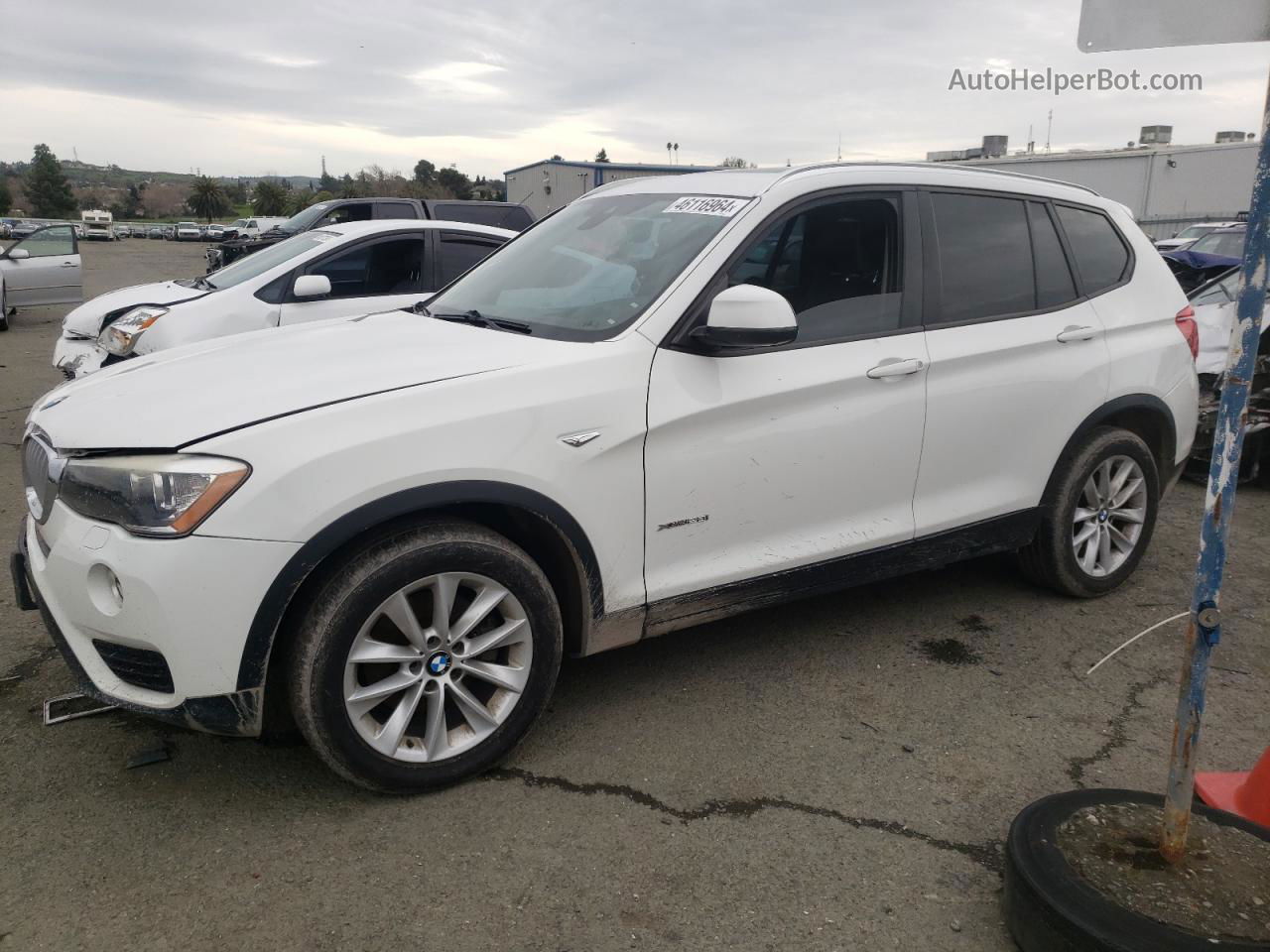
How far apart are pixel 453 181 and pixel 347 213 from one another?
199 ft

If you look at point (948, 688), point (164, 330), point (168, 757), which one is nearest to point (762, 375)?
point (948, 688)

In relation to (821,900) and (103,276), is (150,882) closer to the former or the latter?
(821,900)

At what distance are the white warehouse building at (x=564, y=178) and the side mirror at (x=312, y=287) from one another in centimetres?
1971

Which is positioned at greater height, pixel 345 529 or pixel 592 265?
pixel 592 265

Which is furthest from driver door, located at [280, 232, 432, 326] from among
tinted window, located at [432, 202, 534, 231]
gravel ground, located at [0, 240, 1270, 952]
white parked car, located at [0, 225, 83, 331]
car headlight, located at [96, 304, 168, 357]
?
white parked car, located at [0, 225, 83, 331]

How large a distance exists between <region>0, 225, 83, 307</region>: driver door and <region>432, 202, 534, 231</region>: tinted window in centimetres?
583

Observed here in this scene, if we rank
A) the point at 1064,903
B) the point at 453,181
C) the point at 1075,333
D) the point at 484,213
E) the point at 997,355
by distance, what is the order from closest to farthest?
the point at 1064,903 → the point at 997,355 → the point at 1075,333 → the point at 484,213 → the point at 453,181

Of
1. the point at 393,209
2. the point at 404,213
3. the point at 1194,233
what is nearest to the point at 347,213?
the point at 404,213

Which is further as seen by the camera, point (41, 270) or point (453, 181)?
point (453, 181)

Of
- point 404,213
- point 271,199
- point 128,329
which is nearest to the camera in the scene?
point 128,329

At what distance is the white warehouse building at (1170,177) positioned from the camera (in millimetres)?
33656

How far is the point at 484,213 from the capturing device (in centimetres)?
1265

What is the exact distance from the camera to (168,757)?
310 centimetres

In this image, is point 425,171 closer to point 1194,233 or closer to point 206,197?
point 206,197
